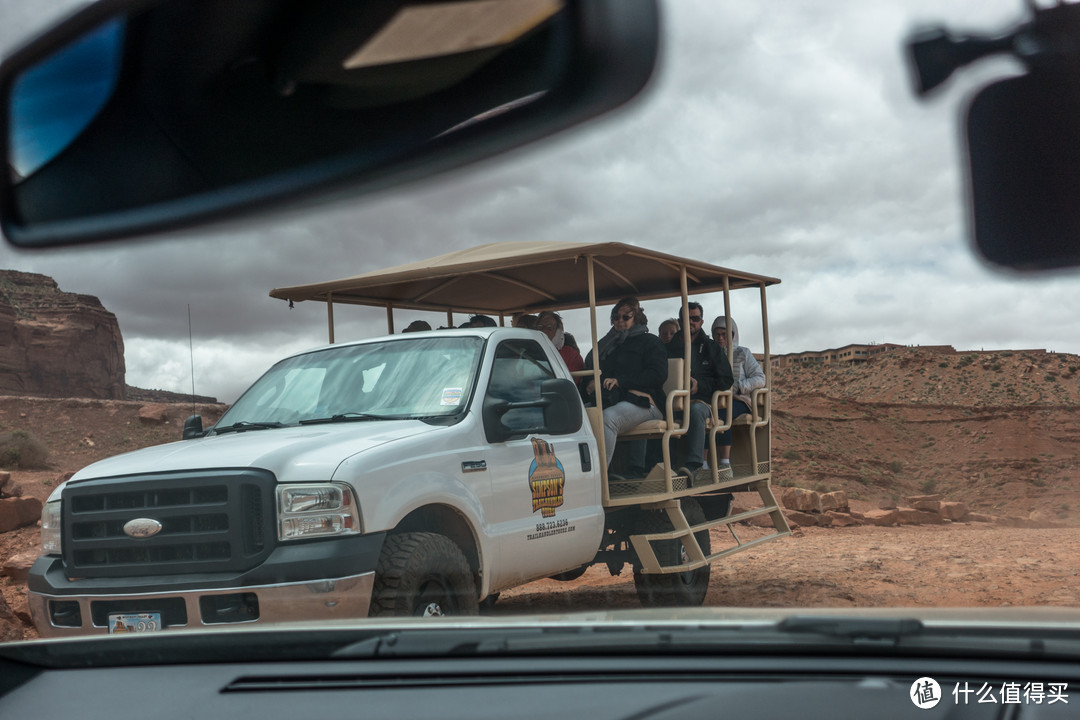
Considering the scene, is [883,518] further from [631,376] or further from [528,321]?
[631,376]

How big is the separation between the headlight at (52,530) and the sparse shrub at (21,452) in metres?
20.0

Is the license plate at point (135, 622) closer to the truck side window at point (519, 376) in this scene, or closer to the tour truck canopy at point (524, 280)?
the truck side window at point (519, 376)

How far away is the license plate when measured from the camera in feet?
14.8

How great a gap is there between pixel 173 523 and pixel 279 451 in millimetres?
583

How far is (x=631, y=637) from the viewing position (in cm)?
262

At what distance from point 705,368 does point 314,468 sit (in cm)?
528

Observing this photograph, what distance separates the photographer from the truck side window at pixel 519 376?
6297mm

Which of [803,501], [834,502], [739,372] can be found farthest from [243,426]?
[834,502]

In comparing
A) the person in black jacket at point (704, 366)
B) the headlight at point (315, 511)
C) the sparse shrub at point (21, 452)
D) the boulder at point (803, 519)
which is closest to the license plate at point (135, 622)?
the headlight at point (315, 511)

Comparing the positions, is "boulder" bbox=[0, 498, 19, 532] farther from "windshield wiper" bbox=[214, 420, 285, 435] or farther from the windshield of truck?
"windshield wiper" bbox=[214, 420, 285, 435]

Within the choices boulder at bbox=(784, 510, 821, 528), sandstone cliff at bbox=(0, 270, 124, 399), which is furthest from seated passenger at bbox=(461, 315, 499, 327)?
sandstone cliff at bbox=(0, 270, 124, 399)

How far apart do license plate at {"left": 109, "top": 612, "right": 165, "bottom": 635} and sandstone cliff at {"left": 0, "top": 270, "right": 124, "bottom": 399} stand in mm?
52666

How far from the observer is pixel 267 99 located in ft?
10.9

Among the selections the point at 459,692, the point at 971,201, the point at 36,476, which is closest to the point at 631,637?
the point at 459,692
